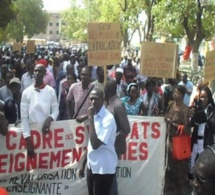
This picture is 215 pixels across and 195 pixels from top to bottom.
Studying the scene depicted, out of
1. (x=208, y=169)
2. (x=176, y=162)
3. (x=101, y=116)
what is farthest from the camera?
(x=176, y=162)

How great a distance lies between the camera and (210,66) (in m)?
7.80

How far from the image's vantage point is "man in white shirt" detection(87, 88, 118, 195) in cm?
442

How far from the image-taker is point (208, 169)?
1.90 meters

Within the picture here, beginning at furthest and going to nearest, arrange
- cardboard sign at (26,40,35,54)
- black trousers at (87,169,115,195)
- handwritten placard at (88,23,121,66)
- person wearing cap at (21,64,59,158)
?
cardboard sign at (26,40,35,54)
handwritten placard at (88,23,121,66)
person wearing cap at (21,64,59,158)
black trousers at (87,169,115,195)

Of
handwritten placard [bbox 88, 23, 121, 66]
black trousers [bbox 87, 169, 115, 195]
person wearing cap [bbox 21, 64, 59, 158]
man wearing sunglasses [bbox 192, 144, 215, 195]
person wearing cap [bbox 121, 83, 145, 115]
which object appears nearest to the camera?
man wearing sunglasses [bbox 192, 144, 215, 195]

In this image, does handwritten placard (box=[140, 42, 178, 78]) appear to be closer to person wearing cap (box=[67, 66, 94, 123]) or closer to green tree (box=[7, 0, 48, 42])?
person wearing cap (box=[67, 66, 94, 123])

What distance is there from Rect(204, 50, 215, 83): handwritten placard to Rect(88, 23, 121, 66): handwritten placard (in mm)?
1346

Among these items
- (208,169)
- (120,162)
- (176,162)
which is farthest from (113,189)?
(208,169)

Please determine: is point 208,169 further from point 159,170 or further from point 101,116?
point 159,170

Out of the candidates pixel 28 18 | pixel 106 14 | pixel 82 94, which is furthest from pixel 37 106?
pixel 28 18

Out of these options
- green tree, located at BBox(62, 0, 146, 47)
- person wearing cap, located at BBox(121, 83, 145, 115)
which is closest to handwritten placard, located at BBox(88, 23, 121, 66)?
person wearing cap, located at BBox(121, 83, 145, 115)

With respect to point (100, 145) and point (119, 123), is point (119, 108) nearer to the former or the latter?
point (119, 123)

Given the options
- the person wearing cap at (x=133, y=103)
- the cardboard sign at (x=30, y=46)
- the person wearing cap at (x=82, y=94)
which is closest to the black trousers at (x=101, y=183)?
the person wearing cap at (x=82, y=94)

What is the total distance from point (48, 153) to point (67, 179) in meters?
0.37
